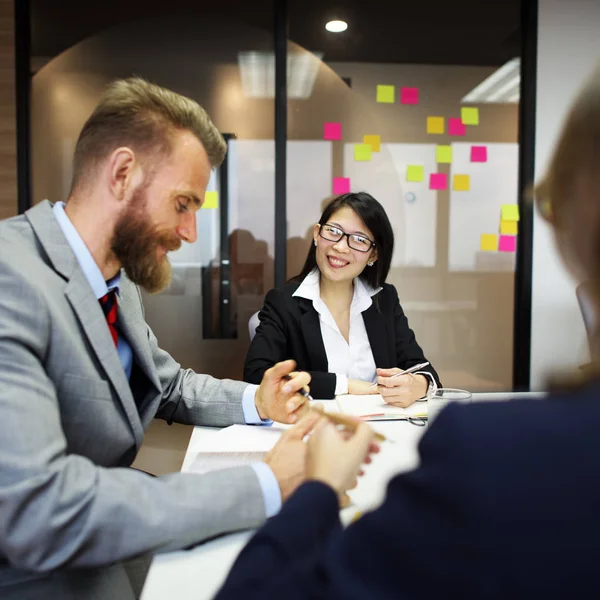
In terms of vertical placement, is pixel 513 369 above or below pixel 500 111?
below

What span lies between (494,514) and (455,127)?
332 centimetres

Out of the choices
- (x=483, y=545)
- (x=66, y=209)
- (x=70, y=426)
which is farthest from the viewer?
(x=66, y=209)

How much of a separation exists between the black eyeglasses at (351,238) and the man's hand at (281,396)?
0.95 metres

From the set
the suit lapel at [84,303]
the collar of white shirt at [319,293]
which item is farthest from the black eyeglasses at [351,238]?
the suit lapel at [84,303]

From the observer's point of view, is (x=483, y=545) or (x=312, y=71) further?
(x=312, y=71)

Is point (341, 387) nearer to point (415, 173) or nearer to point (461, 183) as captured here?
point (415, 173)

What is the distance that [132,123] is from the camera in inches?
40.6

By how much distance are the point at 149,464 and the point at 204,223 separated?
4.63ft

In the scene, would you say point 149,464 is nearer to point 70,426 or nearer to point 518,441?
point 70,426

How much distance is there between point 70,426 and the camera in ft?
3.01

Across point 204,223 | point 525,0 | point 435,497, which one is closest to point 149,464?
point 204,223

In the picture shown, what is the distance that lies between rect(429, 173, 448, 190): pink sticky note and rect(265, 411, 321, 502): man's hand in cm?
272

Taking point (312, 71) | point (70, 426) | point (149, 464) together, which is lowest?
point (149, 464)

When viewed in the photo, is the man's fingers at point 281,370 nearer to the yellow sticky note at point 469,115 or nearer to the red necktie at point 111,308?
the red necktie at point 111,308
